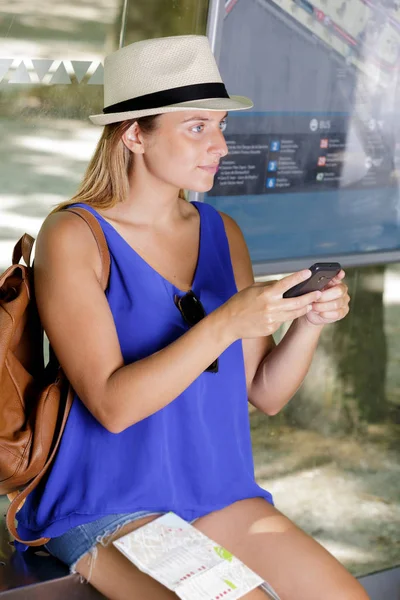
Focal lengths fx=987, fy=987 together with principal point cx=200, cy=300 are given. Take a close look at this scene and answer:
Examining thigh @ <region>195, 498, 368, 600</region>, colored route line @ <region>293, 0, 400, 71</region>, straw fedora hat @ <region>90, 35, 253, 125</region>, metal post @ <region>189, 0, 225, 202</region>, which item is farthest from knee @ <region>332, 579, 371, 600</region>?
colored route line @ <region>293, 0, 400, 71</region>

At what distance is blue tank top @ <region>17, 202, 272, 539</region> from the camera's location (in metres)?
2.19

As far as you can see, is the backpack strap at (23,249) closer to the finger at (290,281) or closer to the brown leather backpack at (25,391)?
the brown leather backpack at (25,391)

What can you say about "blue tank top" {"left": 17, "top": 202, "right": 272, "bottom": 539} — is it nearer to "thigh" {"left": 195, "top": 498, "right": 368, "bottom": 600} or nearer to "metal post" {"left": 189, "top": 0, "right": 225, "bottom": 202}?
"thigh" {"left": 195, "top": 498, "right": 368, "bottom": 600}

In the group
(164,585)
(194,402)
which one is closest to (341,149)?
(194,402)

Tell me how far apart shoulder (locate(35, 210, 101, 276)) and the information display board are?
3.22 ft

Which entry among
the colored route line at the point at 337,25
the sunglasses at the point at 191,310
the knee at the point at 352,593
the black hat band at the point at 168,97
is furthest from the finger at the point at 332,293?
the colored route line at the point at 337,25

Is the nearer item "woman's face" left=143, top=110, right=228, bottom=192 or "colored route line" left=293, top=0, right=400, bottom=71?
"woman's face" left=143, top=110, right=228, bottom=192

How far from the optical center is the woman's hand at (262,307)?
81.6 inches

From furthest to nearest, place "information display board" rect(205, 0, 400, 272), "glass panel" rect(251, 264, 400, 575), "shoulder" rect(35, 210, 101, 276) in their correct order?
"glass panel" rect(251, 264, 400, 575) → "information display board" rect(205, 0, 400, 272) → "shoulder" rect(35, 210, 101, 276)

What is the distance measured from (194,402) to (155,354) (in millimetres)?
248

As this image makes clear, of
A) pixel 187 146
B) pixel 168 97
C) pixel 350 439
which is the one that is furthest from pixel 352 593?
pixel 350 439

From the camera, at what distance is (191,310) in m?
2.32

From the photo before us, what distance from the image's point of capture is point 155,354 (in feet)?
6.91

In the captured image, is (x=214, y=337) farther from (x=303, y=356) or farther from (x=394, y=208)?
(x=394, y=208)
